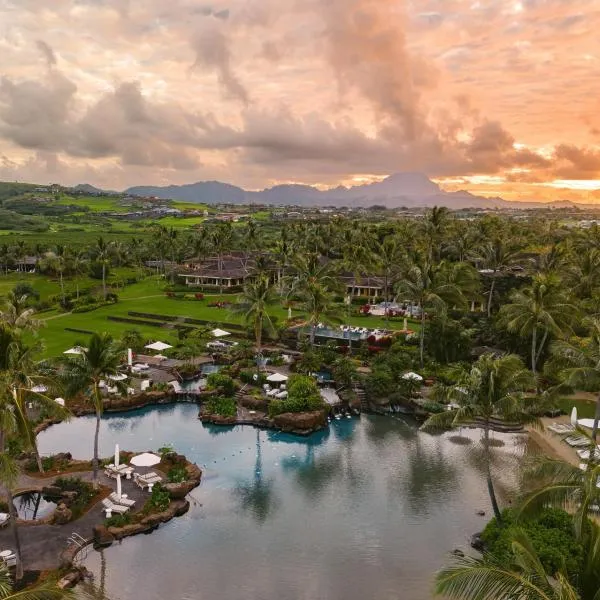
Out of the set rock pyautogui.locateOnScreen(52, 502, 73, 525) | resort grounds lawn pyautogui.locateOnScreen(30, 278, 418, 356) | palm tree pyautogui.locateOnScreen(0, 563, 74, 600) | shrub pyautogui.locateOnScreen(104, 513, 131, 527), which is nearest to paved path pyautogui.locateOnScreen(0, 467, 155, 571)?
rock pyautogui.locateOnScreen(52, 502, 73, 525)

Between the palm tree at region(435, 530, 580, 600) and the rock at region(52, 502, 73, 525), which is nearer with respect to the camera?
the palm tree at region(435, 530, 580, 600)

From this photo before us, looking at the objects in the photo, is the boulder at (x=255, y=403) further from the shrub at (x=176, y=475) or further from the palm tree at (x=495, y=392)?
the palm tree at (x=495, y=392)

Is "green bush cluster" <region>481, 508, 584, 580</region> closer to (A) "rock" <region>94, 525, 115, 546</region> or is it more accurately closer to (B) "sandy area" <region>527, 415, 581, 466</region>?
(B) "sandy area" <region>527, 415, 581, 466</region>

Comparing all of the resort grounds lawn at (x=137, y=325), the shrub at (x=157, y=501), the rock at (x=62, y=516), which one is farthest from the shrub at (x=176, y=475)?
the resort grounds lawn at (x=137, y=325)

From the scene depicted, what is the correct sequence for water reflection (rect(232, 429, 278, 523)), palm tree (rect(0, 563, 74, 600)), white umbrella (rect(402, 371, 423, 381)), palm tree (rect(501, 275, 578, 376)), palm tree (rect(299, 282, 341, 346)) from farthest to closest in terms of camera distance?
palm tree (rect(299, 282, 341, 346)) → white umbrella (rect(402, 371, 423, 381)) → palm tree (rect(501, 275, 578, 376)) → water reflection (rect(232, 429, 278, 523)) → palm tree (rect(0, 563, 74, 600))

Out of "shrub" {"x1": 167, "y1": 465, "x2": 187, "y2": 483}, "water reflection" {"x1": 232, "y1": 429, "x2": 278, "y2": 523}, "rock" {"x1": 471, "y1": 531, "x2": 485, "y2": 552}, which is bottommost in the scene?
"water reflection" {"x1": 232, "y1": 429, "x2": 278, "y2": 523}

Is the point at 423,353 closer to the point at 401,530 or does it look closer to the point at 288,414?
the point at 288,414
